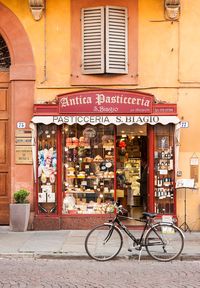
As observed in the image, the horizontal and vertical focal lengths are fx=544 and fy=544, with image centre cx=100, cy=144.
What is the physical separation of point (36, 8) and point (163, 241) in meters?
6.80

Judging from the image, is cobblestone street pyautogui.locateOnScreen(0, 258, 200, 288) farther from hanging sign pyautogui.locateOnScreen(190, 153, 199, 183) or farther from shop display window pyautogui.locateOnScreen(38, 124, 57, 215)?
hanging sign pyautogui.locateOnScreen(190, 153, 199, 183)

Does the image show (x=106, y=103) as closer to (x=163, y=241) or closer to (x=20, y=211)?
(x=20, y=211)

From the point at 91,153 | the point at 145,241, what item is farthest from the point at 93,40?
the point at 145,241

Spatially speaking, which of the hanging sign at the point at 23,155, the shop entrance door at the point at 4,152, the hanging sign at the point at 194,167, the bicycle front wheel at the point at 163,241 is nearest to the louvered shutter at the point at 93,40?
the shop entrance door at the point at 4,152

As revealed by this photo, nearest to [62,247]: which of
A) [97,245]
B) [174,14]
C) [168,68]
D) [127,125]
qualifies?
[97,245]

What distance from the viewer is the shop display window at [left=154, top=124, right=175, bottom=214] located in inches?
544

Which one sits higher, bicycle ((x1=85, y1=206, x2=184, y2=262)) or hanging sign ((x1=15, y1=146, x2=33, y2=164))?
hanging sign ((x1=15, y1=146, x2=33, y2=164))

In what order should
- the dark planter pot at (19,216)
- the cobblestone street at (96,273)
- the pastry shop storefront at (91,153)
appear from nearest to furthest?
the cobblestone street at (96,273) → the dark planter pot at (19,216) → the pastry shop storefront at (91,153)

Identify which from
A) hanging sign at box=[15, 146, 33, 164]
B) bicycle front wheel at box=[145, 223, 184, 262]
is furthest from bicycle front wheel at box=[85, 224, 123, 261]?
hanging sign at box=[15, 146, 33, 164]

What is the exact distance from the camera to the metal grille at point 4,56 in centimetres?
1435

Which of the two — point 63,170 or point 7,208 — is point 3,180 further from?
point 63,170

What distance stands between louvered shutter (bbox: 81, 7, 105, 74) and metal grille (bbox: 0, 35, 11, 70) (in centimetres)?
208

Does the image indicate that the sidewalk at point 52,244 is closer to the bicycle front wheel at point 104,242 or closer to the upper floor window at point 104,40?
the bicycle front wheel at point 104,242

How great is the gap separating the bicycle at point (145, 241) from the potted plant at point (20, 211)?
311 cm
